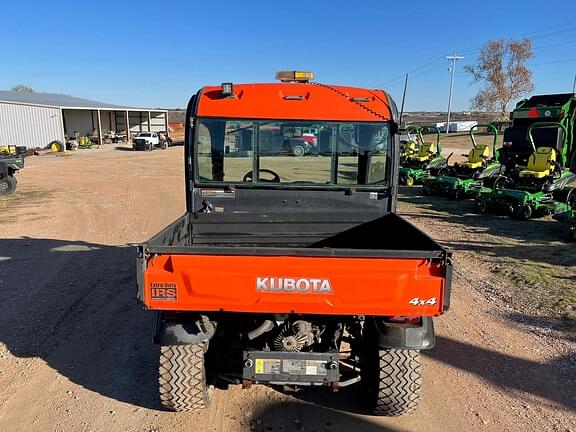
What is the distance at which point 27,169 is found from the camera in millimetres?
23609

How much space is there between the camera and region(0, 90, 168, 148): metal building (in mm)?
32406

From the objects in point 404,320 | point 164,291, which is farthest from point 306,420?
point 164,291

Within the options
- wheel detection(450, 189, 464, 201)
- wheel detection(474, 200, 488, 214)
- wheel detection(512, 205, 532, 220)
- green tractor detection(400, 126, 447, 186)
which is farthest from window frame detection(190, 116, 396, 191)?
green tractor detection(400, 126, 447, 186)

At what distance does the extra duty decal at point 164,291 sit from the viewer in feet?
9.61

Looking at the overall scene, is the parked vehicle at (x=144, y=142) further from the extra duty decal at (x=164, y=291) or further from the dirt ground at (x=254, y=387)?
the extra duty decal at (x=164, y=291)

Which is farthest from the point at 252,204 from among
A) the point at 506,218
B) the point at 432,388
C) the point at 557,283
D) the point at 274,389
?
the point at 506,218

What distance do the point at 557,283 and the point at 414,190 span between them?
34.8ft

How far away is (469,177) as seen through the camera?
1432 centimetres

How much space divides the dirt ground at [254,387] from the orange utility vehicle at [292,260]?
35cm

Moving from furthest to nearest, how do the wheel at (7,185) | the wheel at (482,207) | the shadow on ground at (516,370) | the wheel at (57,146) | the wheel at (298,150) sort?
1. the wheel at (57,146)
2. the wheel at (7,185)
3. the wheel at (482,207)
4. the wheel at (298,150)
5. the shadow on ground at (516,370)

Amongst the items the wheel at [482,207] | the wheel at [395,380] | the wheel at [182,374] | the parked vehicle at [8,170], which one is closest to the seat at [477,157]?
the wheel at [482,207]

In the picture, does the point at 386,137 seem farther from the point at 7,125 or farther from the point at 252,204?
the point at 7,125

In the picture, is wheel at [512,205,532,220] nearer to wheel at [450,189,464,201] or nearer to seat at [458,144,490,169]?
wheel at [450,189,464,201]

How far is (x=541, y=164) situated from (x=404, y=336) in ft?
34.0
